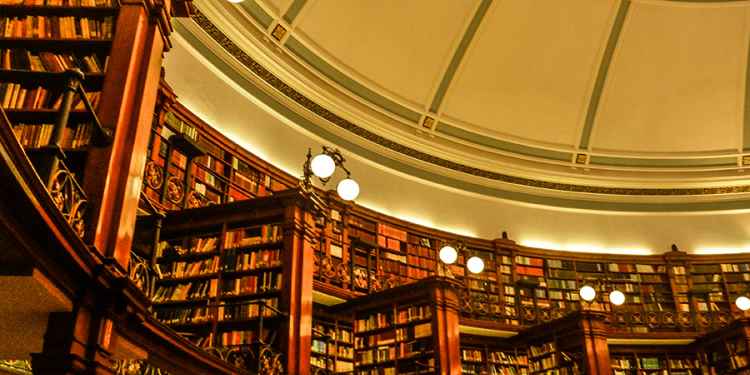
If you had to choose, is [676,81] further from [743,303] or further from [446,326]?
[446,326]

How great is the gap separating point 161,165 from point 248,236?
70.0 inches

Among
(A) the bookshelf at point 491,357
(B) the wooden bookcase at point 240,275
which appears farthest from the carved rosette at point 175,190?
(A) the bookshelf at point 491,357

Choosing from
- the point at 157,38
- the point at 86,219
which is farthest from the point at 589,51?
the point at 86,219

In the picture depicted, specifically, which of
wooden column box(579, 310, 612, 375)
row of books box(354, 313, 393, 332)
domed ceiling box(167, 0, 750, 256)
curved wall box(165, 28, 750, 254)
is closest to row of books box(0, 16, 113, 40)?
curved wall box(165, 28, 750, 254)

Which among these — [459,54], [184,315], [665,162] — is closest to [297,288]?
[184,315]

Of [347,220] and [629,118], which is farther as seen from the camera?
Result: [629,118]

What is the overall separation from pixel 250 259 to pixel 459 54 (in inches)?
272

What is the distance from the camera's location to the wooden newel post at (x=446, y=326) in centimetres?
748

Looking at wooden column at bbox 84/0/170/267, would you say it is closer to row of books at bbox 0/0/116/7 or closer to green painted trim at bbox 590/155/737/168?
row of books at bbox 0/0/116/7

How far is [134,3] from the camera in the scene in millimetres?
3863

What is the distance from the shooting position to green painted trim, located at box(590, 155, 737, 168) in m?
13.4

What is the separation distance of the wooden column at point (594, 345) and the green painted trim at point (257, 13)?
568 cm

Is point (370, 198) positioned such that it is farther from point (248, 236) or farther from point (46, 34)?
point (46, 34)

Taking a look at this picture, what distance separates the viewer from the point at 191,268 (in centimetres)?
606
